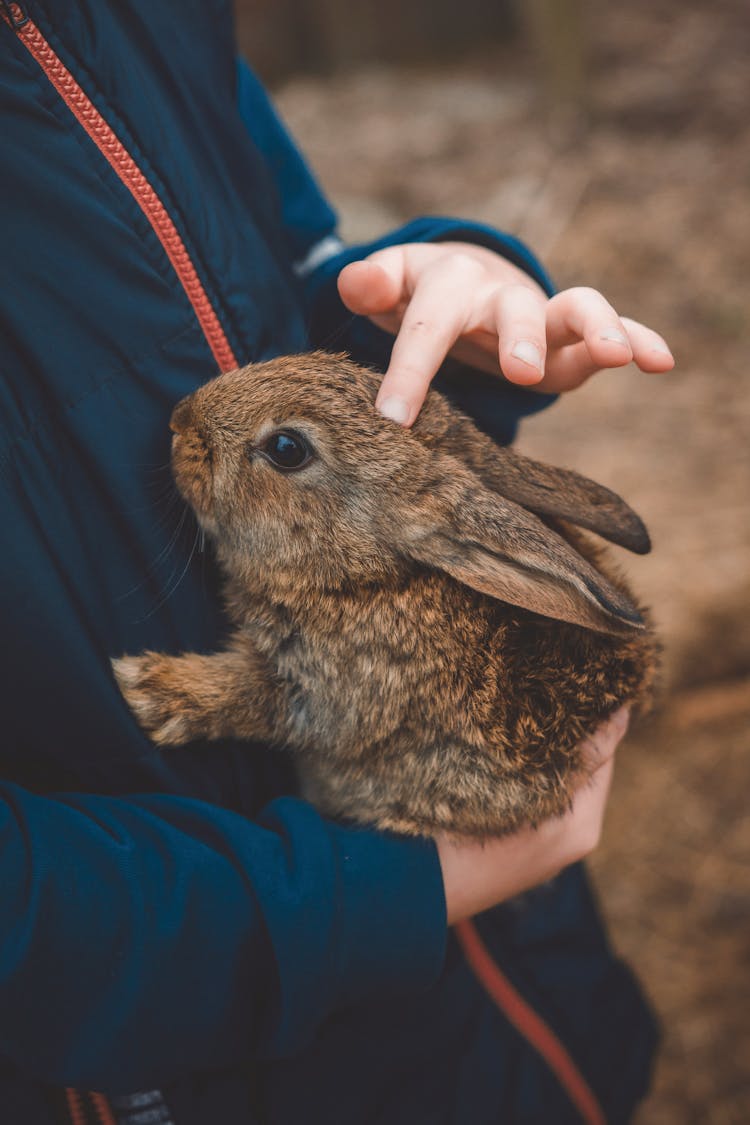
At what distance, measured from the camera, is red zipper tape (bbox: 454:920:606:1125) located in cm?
149

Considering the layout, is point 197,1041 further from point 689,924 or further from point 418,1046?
point 689,924

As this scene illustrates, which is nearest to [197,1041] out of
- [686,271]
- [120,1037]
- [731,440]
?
[120,1037]

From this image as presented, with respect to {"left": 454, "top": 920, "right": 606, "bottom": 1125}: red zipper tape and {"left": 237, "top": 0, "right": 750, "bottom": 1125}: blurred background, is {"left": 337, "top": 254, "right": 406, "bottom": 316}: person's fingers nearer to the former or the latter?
{"left": 454, "top": 920, "right": 606, "bottom": 1125}: red zipper tape

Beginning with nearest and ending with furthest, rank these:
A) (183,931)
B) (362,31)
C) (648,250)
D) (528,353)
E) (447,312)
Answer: (183,931)
(528,353)
(447,312)
(648,250)
(362,31)

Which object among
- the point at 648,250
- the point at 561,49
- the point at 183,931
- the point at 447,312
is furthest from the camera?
the point at 561,49

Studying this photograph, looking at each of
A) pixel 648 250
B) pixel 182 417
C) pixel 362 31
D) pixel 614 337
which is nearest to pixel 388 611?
pixel 182 417

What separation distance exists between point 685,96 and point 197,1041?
5.75 m

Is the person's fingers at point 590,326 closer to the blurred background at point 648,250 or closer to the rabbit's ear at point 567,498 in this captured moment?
the rabbit's ear at point 567,498

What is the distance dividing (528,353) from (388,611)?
503 millimetres

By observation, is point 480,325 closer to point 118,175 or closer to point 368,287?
point 368,287

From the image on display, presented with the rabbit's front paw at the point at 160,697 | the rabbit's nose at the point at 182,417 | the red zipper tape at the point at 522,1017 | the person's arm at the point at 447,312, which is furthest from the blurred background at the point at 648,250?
the rabbit's nose at the point at 182,417

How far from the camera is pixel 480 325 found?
1.36m

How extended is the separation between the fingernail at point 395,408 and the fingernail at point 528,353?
172mm

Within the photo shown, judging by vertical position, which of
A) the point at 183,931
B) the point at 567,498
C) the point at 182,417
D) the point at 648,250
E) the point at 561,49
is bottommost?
the point at 183,931
